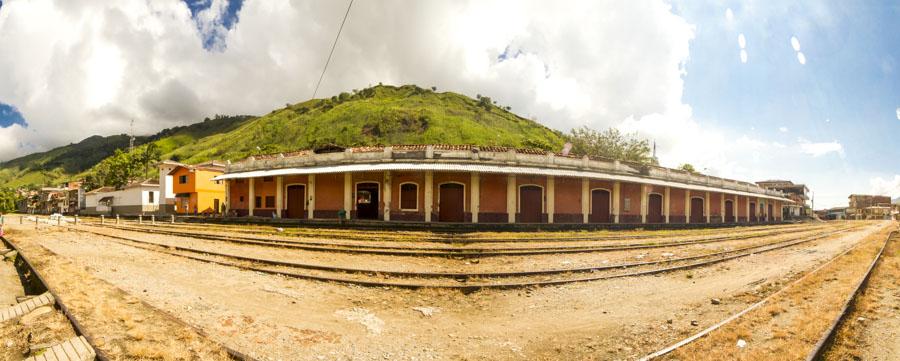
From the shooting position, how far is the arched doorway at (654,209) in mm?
24219

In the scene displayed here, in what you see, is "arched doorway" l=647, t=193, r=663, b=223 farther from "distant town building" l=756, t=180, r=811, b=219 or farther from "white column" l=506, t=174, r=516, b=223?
"distant town building" l=756, t=180, r=811, b=219

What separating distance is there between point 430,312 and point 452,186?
42.8 ft

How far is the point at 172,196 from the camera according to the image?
3672 centimetres

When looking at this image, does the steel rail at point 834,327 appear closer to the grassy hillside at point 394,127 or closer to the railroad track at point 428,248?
the railroad track at point 428,248

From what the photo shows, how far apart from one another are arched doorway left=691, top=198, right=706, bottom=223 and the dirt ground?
62.3 ft

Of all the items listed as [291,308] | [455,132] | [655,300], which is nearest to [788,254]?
[655,300]

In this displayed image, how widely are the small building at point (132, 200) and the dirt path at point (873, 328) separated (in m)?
47.0

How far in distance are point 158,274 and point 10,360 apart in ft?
15.9

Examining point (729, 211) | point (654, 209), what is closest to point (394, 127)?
point (729, 211)

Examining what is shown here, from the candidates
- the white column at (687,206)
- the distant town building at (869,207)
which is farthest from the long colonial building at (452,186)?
the distant town building at (869,207)

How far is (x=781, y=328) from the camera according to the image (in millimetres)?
5527

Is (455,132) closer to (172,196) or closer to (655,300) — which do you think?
(172,196)

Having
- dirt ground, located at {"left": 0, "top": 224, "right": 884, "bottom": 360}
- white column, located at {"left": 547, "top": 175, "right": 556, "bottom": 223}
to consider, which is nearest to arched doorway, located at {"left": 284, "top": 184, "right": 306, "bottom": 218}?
dirt ground, located at {"left": 0, "top": 224, "right": 884, "bottom": 360}

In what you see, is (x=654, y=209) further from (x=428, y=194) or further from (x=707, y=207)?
(x=428, y=194)
